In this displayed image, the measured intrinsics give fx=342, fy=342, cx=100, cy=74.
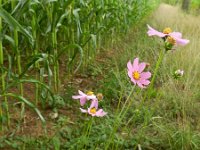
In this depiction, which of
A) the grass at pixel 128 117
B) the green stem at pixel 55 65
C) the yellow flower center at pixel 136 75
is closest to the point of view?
the yellow flower center at pixel 136 75

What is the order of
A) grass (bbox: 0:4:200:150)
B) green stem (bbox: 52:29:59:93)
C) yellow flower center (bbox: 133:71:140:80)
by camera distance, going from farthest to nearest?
green stem (bbox: 52:29:59:93) < grass (bbox: 0:4:200:150) < yellow flower center (bbox: 133:71:140:80)

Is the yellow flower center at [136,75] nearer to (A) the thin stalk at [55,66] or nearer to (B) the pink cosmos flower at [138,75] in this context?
(B) the pink cosmos flower at [138,75]

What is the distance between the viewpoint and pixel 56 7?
207cm

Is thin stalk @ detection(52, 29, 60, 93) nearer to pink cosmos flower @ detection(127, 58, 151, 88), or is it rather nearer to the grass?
the grass

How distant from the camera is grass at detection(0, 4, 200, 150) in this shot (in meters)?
1.68

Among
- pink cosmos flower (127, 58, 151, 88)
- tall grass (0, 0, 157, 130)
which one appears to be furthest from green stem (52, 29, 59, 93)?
pink cosmos flower (127, 58, 151, 88)

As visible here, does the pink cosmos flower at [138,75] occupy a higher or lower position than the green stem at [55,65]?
higher

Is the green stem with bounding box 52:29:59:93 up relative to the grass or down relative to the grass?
up

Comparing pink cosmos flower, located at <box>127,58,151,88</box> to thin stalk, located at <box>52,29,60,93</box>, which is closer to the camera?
pink cosmos flower, located at <box>127,58,151,88</box>

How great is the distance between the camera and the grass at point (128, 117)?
5.51 ft

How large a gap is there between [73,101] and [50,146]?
1.89 ft

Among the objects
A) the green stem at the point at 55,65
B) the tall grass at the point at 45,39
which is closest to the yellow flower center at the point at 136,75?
the tall grass at the point at 45,39

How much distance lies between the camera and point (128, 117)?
83.6 inches

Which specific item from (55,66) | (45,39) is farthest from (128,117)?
(45,39)
